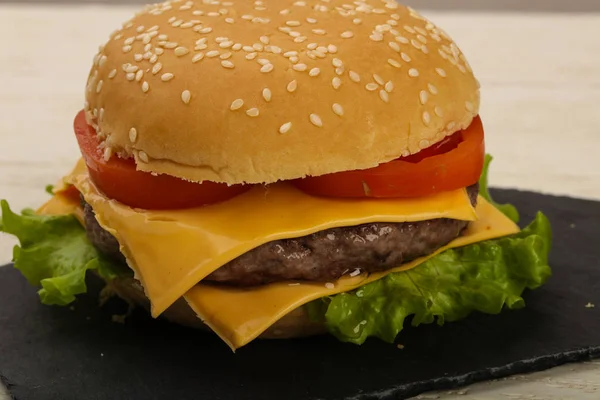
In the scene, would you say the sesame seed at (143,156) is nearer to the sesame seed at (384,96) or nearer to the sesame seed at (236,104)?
the sesame seed at (236,104)

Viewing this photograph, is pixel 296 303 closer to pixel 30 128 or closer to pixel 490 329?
pixel 490 329

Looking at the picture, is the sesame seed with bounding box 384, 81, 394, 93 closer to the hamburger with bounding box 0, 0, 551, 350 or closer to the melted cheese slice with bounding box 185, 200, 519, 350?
the hamburger with bounding box 0, 0, 551, 350

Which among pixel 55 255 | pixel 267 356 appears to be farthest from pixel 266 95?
pixel 55 255

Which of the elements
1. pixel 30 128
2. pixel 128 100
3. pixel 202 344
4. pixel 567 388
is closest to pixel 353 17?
pixel 128 100

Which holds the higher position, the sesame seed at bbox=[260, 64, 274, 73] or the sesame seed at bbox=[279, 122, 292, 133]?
the sesame seed at bbox=[260, 64, 274, 73]

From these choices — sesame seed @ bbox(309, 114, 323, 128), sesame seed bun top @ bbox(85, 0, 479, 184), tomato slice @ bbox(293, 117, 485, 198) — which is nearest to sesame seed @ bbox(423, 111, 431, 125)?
sesame seed bun top @ bbox(85, 0, 479, 184)

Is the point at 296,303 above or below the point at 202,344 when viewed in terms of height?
above

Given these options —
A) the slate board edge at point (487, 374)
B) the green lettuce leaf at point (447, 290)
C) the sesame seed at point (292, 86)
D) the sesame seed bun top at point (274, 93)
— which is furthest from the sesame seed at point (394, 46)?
the slate board edge at point (487, 374)
